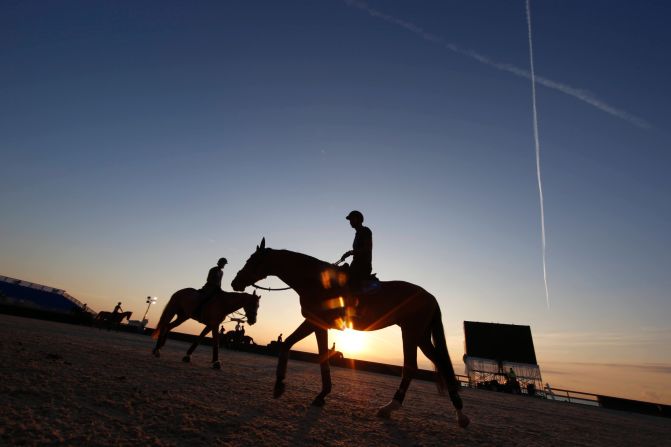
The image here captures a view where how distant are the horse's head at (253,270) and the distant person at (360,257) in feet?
4.49

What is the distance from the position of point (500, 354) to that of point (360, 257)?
140 ft

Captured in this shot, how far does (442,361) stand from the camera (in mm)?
4961

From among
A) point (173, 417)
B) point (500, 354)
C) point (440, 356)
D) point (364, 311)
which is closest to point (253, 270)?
point (364, 311)

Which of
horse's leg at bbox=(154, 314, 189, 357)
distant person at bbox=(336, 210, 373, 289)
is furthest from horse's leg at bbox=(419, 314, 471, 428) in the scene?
horse's leg at bbox=(154, 314, 189, 357)

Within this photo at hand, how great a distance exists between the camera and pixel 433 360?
496cm

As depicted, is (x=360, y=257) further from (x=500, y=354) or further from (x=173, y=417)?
(x=500, y=354)

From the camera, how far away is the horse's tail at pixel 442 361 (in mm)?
4715

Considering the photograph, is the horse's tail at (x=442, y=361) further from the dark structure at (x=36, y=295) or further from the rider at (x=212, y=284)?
the dark structure at (x=36, y=295)

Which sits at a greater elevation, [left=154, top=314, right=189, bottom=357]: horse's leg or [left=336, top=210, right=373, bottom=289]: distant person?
[left=336, top=210, right=373, bottom=289]: distant person

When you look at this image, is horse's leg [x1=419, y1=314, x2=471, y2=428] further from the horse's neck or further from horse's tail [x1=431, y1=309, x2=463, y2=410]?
the horse's neck

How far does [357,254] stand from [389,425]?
2.54 metres

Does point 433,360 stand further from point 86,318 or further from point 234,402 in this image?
point 86,318

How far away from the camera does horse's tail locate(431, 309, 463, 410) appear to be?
471cm

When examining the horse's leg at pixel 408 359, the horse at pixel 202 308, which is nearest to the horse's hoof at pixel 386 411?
the horse's leg at pixel 408 359
